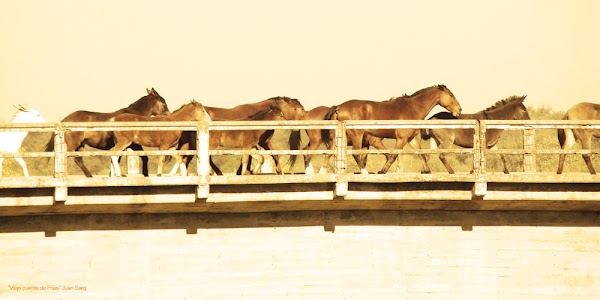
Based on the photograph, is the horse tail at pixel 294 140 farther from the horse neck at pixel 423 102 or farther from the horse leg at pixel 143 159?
the horse leg at pixel 143 159

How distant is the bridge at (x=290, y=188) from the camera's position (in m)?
15.1

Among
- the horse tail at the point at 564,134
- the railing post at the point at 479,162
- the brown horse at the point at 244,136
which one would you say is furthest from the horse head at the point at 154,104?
the horse tail at the point at 564,134

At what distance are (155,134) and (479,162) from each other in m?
6.72

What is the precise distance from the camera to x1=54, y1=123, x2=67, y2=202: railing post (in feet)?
48.7

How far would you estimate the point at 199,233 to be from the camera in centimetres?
1611

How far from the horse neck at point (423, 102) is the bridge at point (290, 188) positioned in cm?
415

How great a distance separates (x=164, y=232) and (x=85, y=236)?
131 cm

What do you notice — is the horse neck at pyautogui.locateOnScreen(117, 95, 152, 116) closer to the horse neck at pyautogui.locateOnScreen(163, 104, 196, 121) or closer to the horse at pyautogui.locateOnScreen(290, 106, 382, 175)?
the horse neck at pyautogui.locateOnScreen(163, 104, 196, 121)

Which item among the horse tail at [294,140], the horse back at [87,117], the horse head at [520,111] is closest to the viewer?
the horse back at [87,117]

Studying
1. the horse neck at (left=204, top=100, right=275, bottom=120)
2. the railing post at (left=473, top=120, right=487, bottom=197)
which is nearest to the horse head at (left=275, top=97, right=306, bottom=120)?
the horse neck at (left=204, top=100, right=275, bottom=120)

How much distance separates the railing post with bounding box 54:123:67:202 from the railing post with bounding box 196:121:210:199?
211 cm

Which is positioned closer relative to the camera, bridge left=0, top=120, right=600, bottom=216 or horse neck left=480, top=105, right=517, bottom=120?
bridge left=0, top=120, right=600, bottom=216

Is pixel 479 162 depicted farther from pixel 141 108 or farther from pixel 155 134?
pixel 141 108

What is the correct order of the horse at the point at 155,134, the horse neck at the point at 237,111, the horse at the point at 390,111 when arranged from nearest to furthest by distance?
the horse at the point at 155,134, the horse at the point at 390,111, the horse neck at the point at 237,111
